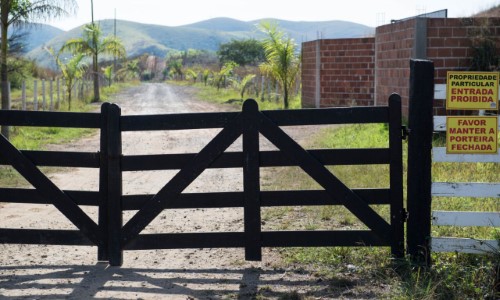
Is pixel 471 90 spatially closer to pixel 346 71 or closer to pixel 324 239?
pixel 324 239

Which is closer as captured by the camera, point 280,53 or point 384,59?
point 384,59

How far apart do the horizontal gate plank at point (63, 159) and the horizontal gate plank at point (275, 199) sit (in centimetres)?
63

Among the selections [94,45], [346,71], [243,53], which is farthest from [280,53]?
[243,53]

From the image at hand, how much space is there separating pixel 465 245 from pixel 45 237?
12.3ft

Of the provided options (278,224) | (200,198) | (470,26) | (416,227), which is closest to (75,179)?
(278,224)

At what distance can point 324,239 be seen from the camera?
6613 mm

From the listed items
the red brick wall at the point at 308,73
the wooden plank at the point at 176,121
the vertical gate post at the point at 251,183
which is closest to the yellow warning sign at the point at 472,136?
the vertical gate post at the point at 251,183

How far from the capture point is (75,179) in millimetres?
12539

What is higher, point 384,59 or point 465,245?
point 384,59

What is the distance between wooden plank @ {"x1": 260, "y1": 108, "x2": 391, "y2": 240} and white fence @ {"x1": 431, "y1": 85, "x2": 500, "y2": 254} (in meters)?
0.49

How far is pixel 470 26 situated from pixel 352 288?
34.5 feet

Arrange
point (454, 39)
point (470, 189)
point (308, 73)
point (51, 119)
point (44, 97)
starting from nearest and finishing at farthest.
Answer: point (470, 189) → point (51, 119) → point (454, 39) → point (44, 97) → point (308, 73)

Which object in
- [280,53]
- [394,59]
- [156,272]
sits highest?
[280,53]

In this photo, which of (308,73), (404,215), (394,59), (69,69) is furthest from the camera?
(69,69)
